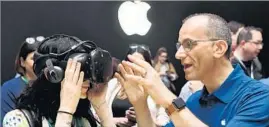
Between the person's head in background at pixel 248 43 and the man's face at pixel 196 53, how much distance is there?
2025 mm

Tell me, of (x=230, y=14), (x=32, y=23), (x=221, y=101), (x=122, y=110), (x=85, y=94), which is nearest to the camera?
(x=221, y=101)

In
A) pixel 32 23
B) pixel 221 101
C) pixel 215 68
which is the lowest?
pixel 32 23

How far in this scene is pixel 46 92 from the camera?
181 cm

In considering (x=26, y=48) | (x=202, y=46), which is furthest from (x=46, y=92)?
(x=26, y=48)

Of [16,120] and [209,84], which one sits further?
[209,84]

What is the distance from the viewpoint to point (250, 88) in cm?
169

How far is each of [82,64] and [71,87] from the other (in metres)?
0.10

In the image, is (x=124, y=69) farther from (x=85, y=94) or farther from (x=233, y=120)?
(x=233, y=120)

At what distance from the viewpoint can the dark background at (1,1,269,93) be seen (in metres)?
7.23

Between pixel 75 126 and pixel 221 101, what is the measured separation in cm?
55

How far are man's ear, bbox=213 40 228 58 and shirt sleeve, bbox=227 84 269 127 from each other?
19 cm

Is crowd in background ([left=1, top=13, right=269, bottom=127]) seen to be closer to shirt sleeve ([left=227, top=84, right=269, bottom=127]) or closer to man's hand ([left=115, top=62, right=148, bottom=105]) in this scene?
man's hand ([left=115, top=62, right=148, bottom=105])

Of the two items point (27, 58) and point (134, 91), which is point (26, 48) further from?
point (134, 91)

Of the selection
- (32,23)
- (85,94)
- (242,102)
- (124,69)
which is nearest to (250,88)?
(242,102)
